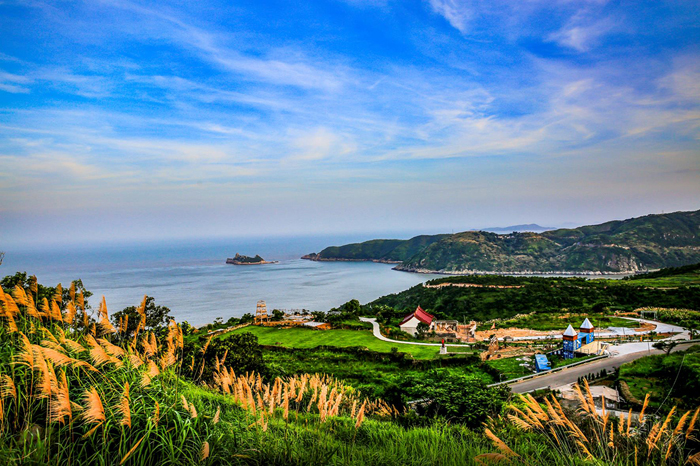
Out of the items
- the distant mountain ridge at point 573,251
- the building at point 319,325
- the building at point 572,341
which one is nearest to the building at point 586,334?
the building at point 572,341

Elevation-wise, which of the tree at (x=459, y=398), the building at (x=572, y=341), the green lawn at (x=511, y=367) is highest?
the tree at (x=459, y=398)

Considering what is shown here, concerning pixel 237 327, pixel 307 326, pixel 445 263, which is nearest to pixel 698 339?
pixel 307 326

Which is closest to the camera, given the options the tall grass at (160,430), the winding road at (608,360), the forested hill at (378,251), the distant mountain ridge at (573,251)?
the tall grass at (160,430)

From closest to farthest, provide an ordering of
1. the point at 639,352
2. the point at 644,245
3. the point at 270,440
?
the point at 270,440, the point at 639,352, the point at 644,245

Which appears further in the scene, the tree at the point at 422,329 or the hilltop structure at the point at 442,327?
the tree at the point at 422,329

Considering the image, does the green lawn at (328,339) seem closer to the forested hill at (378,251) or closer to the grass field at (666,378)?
the grass field at (666,378)

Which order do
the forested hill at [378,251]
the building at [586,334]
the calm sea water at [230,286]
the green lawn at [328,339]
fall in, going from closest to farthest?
the building at [586,334] < the green lawn at [328,339] < the calm sea water at [230,286] < the forested hill at [378,251]

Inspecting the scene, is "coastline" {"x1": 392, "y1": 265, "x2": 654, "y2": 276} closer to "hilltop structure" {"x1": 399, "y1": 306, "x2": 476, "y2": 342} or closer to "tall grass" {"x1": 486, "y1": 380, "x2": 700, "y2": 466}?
"hilltop structure" {"x1": 399, "y1": 306, "x2": 476, "y2": 342}

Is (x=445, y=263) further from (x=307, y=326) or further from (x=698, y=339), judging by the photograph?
(x=698, y=339)
